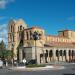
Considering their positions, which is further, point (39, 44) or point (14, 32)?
point (14, 32)

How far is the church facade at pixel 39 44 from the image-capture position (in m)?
108

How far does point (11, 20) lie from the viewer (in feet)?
429

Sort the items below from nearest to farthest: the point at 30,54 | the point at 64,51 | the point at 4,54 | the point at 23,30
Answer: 1. the point at 4,54
2. the point at 30,54
3. the point at 64,51
4. the point at 23,30

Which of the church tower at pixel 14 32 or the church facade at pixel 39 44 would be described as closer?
the church facade at pixel 39 44

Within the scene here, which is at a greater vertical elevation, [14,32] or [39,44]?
[14,32]

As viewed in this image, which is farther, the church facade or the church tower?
the church tower

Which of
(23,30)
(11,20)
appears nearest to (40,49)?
(23,30)

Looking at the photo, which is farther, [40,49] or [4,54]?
[40,49]

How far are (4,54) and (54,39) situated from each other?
32.6 metres

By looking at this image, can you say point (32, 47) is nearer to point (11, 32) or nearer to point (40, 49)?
point (40, 49)

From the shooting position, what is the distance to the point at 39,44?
11125 cm

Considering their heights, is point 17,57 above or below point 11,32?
below

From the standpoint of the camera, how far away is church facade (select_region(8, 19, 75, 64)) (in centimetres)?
10762

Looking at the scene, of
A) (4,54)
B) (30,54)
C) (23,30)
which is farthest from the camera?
(23,30)
